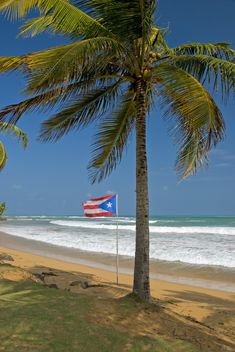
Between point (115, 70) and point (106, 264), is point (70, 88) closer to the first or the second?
point (115, 70)

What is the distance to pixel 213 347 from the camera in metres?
5.18

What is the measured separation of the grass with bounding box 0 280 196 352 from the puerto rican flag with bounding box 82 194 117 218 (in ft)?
11.2

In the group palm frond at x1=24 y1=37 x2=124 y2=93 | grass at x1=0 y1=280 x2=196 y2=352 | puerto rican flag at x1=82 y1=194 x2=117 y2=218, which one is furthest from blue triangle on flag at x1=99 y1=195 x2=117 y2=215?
palm frond at x1=24 y1=37 x2=124 y2=93

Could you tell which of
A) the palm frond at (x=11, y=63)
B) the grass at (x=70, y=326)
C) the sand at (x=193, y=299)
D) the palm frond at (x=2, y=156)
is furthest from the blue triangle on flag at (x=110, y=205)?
the palm frond at (x=2, y=156)

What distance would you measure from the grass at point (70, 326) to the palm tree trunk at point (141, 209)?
407 mm

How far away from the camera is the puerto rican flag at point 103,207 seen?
32.9 feet

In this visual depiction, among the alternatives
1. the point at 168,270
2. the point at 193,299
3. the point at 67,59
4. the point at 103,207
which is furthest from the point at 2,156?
the point at 67,59

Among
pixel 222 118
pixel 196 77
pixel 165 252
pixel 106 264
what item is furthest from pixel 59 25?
pixel 165 252

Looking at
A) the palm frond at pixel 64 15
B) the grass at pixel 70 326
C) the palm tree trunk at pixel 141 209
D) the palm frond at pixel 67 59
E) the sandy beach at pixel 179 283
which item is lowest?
the sandy beach at pixel 179 283

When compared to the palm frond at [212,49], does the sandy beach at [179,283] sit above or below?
below

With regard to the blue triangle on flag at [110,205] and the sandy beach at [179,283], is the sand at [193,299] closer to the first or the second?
the sandy beach at [179,283]

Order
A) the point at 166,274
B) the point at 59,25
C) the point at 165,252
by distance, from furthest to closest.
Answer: the point at 165,252 → the point at 166,274 → the point at 59,25

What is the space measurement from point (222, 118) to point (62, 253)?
47.2ft

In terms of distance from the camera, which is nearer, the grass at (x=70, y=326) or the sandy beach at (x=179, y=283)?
the grass at (x=70, y=326)
